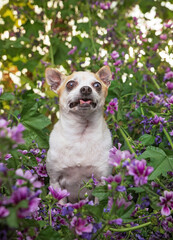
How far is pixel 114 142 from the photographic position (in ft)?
8.77

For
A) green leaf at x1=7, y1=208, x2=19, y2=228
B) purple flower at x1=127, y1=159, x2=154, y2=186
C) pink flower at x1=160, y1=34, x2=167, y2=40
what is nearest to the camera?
green leaf at x1=7, y1=208, x2=19, y2=228

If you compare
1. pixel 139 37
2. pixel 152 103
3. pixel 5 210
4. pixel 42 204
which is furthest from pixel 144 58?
pixel 5 210

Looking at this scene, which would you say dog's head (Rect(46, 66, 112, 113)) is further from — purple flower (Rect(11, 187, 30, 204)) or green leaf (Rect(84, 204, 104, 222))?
purple flower (Rect(11, 187, 30, 204))

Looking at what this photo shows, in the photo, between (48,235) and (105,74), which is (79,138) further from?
(48,235)

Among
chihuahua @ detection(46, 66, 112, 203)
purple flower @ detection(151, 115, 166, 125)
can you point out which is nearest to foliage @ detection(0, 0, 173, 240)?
Result: purple flower @ detection(151, 115, 166, 125)

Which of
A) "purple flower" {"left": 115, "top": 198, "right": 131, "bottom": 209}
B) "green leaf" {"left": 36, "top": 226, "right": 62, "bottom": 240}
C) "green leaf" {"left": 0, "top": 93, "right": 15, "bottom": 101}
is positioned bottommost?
"green leaf" {"left": 36, "top": 226, "right": 62, "bottom": 240}

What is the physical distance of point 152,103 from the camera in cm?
252

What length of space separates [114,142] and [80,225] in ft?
4.98

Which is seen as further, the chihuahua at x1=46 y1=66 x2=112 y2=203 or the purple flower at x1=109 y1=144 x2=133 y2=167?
the chihuahua at x1=46 y1=66 x2=112 y2=203

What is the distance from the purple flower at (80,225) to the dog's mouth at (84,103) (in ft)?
3.10

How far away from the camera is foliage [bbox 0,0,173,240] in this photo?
3.73ft

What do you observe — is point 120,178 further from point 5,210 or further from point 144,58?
point 144,58

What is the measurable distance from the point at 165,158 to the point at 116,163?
67 cm

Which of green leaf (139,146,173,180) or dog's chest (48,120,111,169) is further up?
dog's chest (48,120,111,169)
